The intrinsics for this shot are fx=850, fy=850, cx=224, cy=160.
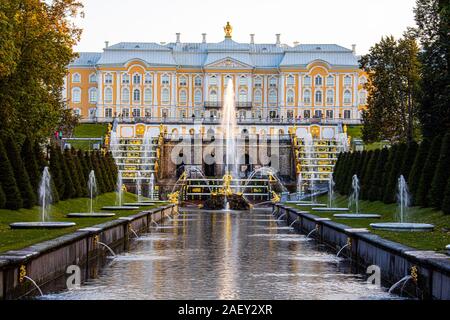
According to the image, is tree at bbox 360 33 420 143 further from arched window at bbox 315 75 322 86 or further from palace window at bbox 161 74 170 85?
palace window at bbox 161 74 170 85

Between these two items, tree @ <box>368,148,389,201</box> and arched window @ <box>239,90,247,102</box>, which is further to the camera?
arched window @ <box>239,90,247,102</box>

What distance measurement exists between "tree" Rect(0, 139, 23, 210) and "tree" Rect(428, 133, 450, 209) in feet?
36.9

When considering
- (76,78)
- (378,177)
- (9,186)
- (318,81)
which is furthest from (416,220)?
(76,78)

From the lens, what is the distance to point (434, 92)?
38.3 metres

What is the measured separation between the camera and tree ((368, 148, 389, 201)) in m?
31.2

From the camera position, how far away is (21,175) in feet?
80.8

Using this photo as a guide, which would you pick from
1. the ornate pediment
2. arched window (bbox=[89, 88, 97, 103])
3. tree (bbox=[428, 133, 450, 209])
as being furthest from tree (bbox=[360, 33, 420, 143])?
arched window (bbox=[89, 88, 97, 103])

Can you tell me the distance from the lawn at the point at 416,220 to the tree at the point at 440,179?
0.32 meters

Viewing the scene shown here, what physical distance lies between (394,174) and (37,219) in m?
12.6

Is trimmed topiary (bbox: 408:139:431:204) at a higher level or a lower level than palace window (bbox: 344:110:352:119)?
lower

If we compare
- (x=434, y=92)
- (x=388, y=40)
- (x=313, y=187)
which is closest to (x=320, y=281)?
(x=434, y=92)

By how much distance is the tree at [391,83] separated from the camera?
2128 inches
